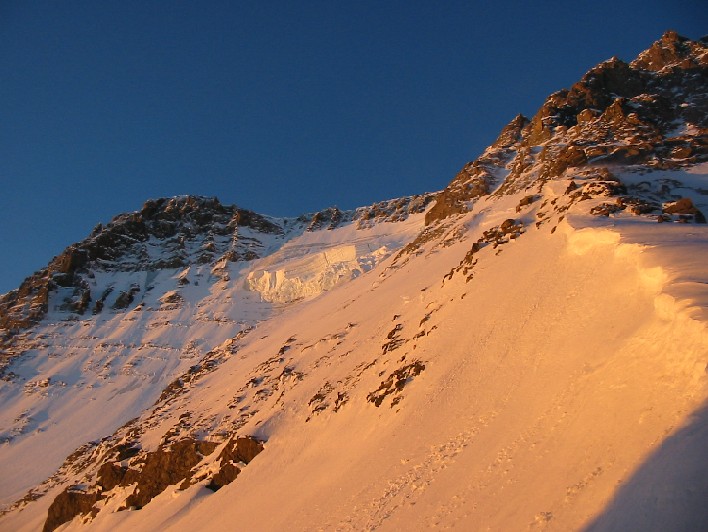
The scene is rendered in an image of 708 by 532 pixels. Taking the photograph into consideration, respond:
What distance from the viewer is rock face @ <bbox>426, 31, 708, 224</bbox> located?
153 ft

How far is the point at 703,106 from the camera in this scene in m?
59.6

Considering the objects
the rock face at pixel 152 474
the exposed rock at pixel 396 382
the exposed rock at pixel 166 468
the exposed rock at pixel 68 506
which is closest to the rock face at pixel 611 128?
the exposed rock at pixel 396 382

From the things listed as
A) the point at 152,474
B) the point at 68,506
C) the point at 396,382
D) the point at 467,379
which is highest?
the point at 68,506

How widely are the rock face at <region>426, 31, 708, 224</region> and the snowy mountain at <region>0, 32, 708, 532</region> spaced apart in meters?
0.37

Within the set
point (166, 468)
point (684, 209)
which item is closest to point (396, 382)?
point (684, 209)

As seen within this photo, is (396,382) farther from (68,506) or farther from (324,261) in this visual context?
(324,261)

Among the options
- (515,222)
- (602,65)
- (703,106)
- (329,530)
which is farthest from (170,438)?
(602,65)

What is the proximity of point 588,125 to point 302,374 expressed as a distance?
44.7m

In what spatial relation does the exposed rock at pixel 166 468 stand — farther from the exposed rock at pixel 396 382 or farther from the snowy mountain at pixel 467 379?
the exposed rock at pixel 396 382

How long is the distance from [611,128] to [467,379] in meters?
45.8

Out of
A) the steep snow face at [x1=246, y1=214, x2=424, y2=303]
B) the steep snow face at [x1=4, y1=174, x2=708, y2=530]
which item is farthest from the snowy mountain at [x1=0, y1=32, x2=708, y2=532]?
the steep snow face at [x1=246, y1=214, x2=424, y2=303]

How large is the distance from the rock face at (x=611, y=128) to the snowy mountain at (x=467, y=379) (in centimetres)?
37

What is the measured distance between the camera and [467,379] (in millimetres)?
20984

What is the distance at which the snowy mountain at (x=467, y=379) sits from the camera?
12.4 metres
